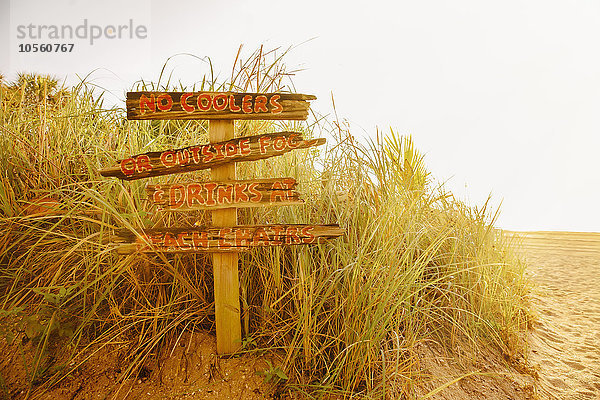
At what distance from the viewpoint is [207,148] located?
1916mm

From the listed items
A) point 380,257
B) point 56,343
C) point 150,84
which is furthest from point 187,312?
point 150,84

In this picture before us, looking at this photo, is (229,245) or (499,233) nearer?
(229,245)

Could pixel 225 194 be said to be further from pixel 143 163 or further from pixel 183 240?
pixel 143 163

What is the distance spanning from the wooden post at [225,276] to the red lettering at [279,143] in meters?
0.23

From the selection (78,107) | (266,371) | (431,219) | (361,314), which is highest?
(78,107)

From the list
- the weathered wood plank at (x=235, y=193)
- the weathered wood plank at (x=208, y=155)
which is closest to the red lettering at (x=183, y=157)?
the weathered wood plank at (x=208, y=155)

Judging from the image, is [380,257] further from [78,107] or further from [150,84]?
[78,107]

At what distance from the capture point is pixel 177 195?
1.94 metres

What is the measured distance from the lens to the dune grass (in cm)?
194

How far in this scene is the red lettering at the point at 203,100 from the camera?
192 centimetres

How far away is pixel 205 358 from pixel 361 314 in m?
0.86

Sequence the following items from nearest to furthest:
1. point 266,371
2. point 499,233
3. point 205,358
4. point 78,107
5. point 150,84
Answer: point 266,371 → point 205,358 → point 150,84 → point 78,107 → point 499,233

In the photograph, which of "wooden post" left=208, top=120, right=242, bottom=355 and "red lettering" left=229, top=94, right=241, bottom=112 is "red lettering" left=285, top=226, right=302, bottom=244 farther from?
"red lettering" left=229, top=94, right=241, bottom=112

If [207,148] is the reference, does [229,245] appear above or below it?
below
